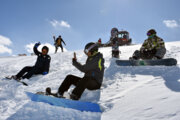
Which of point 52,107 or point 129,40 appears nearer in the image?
point 52,107

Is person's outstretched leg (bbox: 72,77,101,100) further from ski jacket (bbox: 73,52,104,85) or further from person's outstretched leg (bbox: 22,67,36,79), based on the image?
person's outstretched leg (bbox: 22,67,36,79)

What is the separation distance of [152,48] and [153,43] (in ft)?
0.59

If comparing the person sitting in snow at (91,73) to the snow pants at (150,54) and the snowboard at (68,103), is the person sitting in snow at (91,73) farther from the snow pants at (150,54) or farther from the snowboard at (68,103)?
the snow pants at (150,54)

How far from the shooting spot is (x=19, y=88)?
3896 mm

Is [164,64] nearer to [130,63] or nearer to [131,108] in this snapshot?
[130,63]

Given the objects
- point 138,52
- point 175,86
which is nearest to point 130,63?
point 138,52

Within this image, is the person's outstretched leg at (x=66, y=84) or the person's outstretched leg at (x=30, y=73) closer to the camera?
the person's outstretched leg at (x=66, y=84)

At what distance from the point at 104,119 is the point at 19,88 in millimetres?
2701

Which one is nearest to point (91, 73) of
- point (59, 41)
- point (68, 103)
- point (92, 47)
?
point (92, 47)

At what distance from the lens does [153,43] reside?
5422 millimetres

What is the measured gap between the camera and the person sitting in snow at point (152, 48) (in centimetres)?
513

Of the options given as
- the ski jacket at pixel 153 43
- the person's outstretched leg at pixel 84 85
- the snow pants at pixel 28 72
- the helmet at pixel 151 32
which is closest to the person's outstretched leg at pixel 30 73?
the snow pants at pixel 28 72

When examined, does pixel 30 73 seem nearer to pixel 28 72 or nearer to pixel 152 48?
pixel 28 72

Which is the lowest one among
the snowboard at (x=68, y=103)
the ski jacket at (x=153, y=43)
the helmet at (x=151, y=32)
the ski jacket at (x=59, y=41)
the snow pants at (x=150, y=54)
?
the snowboard at (x=68, y=103)
